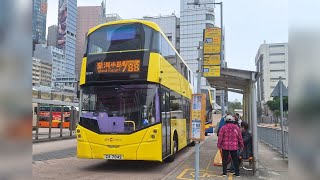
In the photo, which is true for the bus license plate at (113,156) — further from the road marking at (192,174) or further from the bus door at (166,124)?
the road marking at (192,174)

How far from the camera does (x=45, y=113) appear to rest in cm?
3534

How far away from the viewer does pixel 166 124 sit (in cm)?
1064

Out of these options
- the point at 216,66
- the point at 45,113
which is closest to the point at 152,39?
the point at 216,66

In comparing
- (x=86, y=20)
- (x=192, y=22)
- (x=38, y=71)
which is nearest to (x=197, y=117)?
(x=38, y=71)

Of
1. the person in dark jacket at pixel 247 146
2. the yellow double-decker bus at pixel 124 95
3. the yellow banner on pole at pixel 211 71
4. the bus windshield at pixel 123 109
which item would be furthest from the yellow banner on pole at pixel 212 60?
the person in dark jacket at pixel 247 146

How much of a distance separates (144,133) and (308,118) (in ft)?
26.9

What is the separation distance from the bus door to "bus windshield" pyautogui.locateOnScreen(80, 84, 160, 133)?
1.43 feet

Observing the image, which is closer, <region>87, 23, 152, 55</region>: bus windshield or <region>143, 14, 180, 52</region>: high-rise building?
<region>87, 23, 152, 55</region>: bus windshield

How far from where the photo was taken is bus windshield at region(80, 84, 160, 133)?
9797mm

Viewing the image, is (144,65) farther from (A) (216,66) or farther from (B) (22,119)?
(B) (22,119)

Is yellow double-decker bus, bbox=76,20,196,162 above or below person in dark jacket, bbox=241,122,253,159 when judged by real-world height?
above

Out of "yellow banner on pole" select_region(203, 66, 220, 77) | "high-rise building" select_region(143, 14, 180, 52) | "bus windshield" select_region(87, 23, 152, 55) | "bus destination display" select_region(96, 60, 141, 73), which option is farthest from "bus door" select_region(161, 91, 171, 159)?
"high-rise building" select_region(143, 14, 180, 52)

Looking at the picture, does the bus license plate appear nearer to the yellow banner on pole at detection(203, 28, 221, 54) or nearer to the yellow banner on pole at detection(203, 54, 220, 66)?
the yellow banner on pole at detection(203, 54, 220, 66)

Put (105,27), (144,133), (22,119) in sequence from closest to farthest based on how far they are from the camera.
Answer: (22,119)
(144,133)
(105,27)
